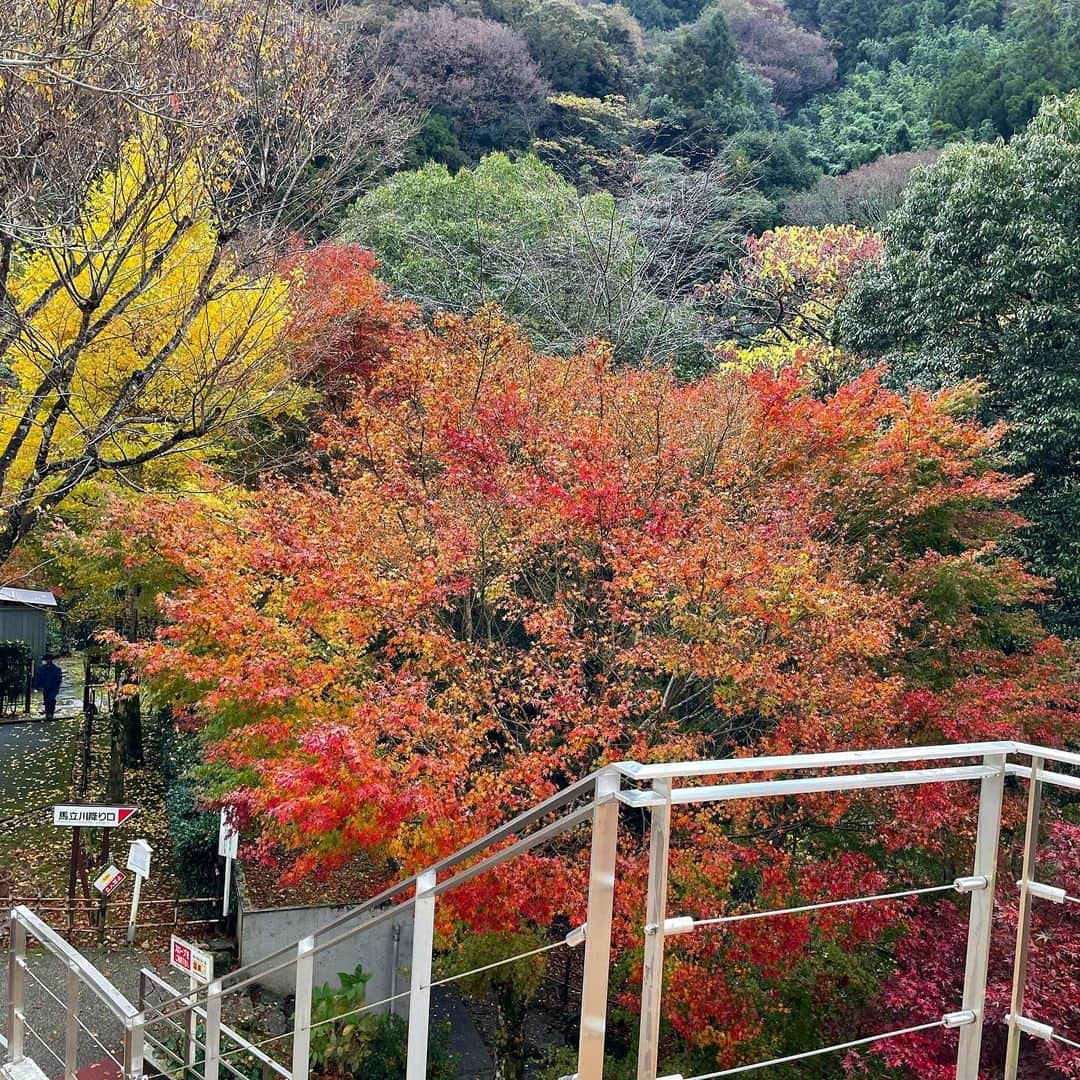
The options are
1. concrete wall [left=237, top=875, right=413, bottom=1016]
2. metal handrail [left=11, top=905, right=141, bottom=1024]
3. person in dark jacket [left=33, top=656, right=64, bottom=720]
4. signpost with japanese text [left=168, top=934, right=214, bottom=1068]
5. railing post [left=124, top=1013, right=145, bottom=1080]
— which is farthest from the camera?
person in dark jacket [left=33, top=656, right=64, bottom=720]

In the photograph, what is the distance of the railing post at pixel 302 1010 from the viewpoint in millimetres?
3471

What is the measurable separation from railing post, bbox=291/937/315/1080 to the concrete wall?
6727 mm

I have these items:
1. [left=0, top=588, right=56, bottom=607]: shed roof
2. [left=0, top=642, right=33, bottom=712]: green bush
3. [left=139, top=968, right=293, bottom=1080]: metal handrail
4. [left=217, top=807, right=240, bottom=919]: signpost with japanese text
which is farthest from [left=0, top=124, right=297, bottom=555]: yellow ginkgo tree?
[left=0, top=642, right=33, bottom=712]: green bush

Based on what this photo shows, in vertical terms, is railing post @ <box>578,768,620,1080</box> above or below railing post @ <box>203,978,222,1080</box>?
above

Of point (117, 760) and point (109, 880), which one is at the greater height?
point (109, 880)

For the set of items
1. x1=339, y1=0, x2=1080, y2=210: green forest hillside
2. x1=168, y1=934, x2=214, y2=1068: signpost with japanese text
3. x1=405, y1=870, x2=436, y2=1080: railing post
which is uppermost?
x1=339, y1=0, x2=1080, y2=210: green forest hillside

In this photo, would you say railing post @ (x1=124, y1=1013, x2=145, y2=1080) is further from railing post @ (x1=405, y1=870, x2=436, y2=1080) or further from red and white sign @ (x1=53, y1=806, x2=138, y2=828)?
red and white sign @ (x1=53, y1=806, x2=138, y2=828)

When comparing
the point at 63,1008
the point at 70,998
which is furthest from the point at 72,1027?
the point at 63,1008

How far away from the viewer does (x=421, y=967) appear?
2711mm

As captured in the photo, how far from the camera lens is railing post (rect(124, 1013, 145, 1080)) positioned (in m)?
4.14

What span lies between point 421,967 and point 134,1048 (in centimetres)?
228

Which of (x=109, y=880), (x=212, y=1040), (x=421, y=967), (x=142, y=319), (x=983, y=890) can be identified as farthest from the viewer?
(x=142, y=319)

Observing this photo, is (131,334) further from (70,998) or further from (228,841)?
(70,998)

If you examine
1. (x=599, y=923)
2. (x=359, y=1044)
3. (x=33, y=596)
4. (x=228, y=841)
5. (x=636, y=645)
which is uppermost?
(x=599, y=923)
